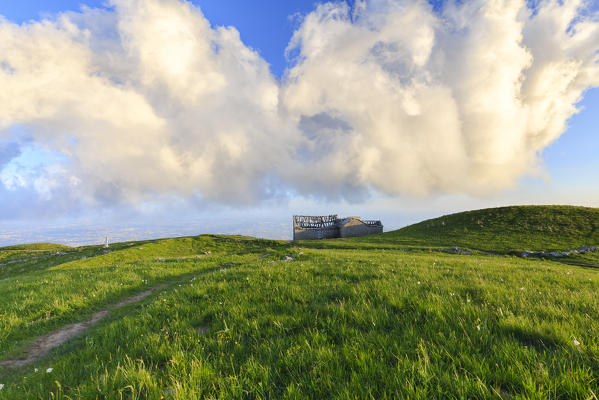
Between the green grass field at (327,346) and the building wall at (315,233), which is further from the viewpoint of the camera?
the building wall at (315,233)

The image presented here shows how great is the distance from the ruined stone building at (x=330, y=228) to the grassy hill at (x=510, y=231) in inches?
603

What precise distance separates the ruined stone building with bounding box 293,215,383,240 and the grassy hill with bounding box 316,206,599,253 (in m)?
15.3

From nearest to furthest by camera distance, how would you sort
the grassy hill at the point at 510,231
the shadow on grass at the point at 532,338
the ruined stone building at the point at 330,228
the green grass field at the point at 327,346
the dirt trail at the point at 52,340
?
1. the green grass field at the point at 327,346
2. the shadow on grass at the point at 532,338
3. the dirt trail at the point at 52,340
4. the grassy hill at the point at 510,231
5. the ruined stone building at the point at 330,228

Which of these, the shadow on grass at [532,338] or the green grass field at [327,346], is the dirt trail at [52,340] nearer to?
the green grass field at [327,346]

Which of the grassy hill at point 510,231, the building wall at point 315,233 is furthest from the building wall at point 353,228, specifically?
the grassy hill at point 510,231

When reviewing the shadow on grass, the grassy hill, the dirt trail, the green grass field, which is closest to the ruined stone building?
Result: the grassy hill

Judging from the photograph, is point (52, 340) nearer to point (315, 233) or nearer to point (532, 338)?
point (532, 338)

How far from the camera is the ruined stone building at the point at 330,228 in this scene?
63.9 meters

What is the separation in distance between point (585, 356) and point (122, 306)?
511 inches

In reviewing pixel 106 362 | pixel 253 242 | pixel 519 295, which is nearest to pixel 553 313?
pixel 519 295

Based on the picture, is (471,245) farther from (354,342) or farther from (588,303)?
(354,342)

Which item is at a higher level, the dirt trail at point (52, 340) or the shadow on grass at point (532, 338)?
the shadow on grass at point (532, 338)

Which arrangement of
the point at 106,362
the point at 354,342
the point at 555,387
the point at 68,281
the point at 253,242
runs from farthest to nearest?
the point at 253,242, the point at 68,281, the point at 106,362, the point at 354,342, the point at 555,387

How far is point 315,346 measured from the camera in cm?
376
